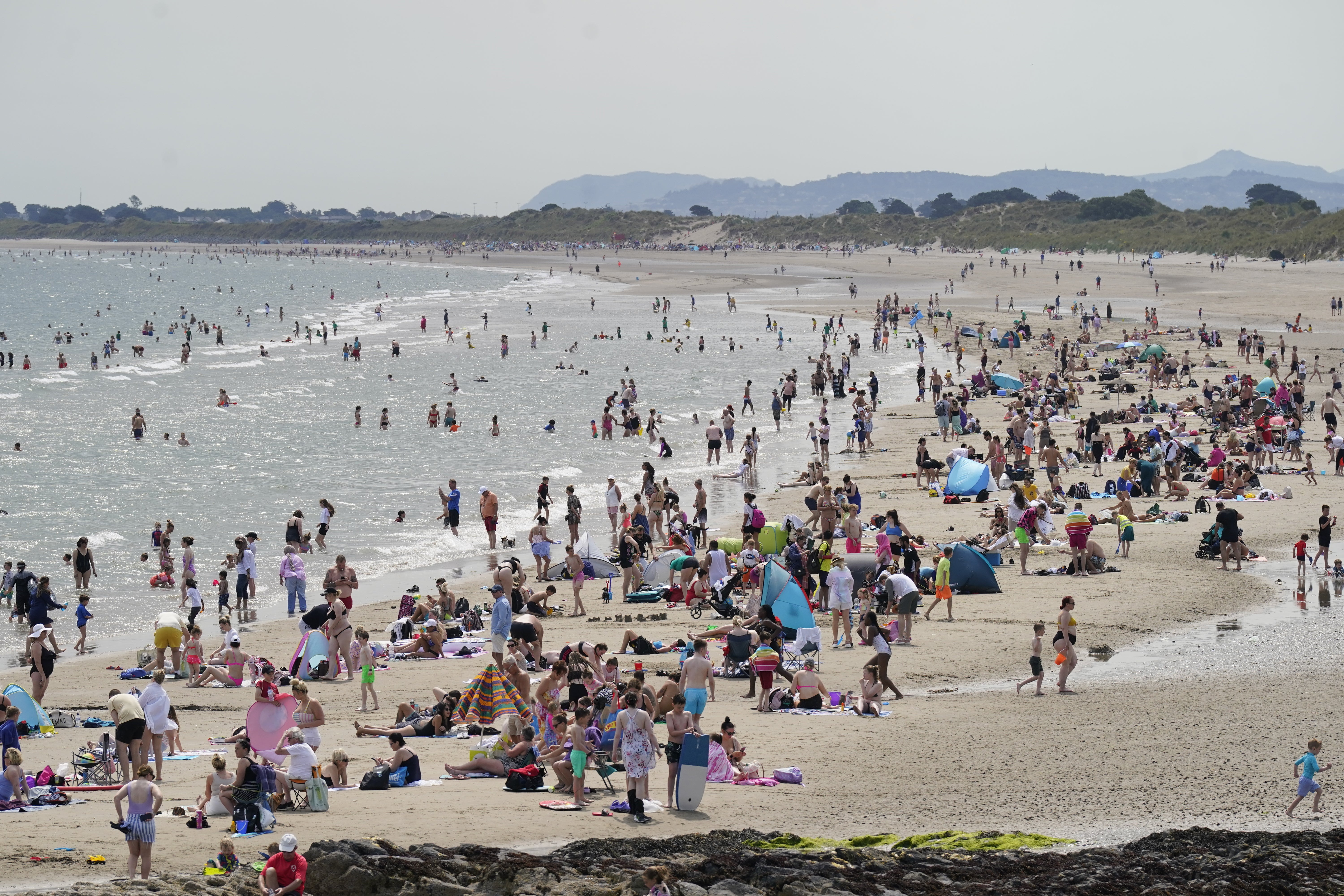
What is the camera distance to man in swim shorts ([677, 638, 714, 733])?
10.8 m

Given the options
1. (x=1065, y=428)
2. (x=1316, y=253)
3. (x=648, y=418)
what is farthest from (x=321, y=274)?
(x=1065, y=428)

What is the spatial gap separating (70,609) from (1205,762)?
48.2ft

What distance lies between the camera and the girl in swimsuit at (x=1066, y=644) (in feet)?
41.0

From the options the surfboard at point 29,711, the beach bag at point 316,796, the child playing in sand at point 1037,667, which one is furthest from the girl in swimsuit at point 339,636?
the child playing in sand at point 1037,667

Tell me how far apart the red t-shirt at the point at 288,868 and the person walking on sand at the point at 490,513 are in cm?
1360

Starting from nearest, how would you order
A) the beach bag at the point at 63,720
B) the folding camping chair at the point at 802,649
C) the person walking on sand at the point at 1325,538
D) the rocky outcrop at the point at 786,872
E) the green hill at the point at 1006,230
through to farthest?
1. the rocky outcrop at the point at 786,872
2. the beach bag at the point at 63,720
3. the folding camping chair at the point at 802,649
4. the person walking on sand at the point at 1325,538
5. the green hill at the point at 1006,230

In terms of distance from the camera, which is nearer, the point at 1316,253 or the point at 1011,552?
the point at 1011,552

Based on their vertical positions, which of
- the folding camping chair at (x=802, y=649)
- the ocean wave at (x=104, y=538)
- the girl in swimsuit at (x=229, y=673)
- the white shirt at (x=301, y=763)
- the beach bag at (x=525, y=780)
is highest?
the white shirt at (x=301, y=763)

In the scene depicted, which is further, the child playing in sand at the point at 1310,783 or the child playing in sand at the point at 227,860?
the child playing in sand at the point at 1310,783

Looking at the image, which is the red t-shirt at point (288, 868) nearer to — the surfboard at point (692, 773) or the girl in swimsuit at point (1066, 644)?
the surfboard at point (692, 773)

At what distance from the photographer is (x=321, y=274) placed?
12588 centimetres

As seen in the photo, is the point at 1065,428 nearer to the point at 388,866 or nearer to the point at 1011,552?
the point at 1011,552

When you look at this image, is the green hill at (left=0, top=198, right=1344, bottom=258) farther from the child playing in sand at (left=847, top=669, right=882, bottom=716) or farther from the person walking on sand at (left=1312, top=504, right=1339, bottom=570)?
the child playing in sand at (left=847, top=669, right=882, bottom=716)

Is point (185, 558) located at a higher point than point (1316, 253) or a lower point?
lower
